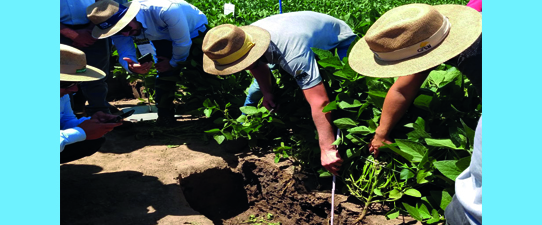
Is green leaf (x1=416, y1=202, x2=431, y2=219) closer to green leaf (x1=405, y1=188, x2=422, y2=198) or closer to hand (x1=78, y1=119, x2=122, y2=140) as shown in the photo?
green leaf (x1=405, y1=188, x2=422, y2=198)

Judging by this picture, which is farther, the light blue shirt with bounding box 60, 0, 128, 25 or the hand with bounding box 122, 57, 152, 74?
the hand with bounding box 122, 57, 152, 74

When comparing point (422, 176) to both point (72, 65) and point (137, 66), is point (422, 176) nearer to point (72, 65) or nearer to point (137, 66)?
point (72, 65)

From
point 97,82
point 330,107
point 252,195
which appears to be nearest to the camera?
point 330,107

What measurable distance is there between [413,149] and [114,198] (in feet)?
6.47

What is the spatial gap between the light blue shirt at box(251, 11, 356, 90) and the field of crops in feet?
0.39

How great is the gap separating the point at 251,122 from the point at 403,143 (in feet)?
4.83

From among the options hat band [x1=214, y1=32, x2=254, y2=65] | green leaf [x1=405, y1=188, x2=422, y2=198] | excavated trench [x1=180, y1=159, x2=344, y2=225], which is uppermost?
hat band [x1=214, y1=32, x2=254, y2=65]

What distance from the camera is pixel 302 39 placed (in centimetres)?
317

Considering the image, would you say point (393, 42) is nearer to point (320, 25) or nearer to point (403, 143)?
point (403, 143)

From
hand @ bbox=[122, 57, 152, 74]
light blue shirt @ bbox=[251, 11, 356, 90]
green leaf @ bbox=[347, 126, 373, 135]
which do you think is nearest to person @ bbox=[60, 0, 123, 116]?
hand @ bbox=[122, 57, 152, 74]


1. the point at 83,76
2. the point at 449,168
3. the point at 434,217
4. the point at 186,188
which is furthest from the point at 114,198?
Answer: the point at 449,168

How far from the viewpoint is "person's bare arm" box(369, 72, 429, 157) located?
8.18 ft

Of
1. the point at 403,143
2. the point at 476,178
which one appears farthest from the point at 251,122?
the point at 476,178

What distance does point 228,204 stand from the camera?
14.0ft
